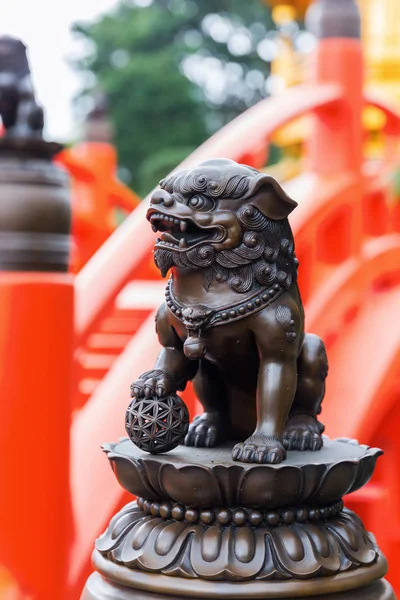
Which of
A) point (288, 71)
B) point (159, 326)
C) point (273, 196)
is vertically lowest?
point (159, 326)

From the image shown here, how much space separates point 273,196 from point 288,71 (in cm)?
811

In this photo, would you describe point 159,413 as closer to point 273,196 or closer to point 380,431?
point 273,196

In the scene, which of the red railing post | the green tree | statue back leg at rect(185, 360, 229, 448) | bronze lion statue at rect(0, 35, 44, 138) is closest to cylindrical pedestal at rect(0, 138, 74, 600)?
bronze lion statue at rect(0, 35, 44, 138)

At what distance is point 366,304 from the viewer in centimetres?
315

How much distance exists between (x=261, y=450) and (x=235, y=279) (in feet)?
0.70

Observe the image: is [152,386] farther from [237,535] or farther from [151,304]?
[151,304]

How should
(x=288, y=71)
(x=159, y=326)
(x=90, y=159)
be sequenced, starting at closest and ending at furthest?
(x=159, y=326) < (x=90, y=159) < (x=288, y=71)

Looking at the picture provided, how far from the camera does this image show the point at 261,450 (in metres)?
1.05

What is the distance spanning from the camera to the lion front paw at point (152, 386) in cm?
114

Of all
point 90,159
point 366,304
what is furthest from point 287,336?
point 90,159

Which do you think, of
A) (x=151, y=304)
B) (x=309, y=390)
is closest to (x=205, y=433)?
(x=309, y=390)

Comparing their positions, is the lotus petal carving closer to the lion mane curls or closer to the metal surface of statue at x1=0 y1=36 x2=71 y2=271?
the lion mane curls

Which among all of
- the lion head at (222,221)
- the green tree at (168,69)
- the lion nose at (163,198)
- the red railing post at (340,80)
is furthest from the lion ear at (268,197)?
the green tree at (168,69)

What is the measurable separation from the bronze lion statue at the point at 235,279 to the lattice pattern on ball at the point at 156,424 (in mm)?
29
